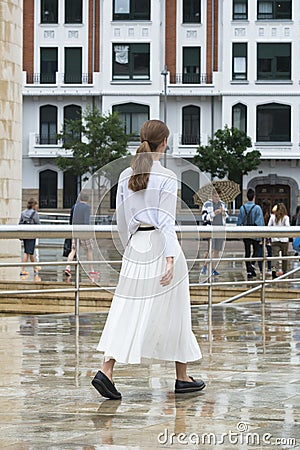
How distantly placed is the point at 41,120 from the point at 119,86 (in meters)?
5.08

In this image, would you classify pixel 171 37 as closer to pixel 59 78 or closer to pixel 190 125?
pixel 190 125

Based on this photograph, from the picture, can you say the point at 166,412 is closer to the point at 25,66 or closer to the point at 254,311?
the point at 254,311

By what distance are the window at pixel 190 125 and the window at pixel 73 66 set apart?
6605 millimetres

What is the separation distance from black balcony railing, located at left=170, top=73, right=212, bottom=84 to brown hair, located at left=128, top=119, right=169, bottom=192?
186 feet

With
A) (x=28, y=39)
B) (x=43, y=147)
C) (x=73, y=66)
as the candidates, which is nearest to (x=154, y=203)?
(x=43, y=147)

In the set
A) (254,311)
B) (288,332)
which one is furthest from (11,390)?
(254,311)

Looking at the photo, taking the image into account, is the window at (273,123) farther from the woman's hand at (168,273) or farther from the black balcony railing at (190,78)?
the woman's hand at (168,273)

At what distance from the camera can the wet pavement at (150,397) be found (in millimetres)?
6129

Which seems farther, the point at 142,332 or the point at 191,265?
the point at 191,265

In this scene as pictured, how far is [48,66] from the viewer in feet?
211

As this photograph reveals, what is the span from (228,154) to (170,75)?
268 inches

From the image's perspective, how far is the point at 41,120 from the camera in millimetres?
64562

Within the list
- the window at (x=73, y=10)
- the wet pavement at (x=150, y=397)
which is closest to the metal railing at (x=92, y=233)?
the wet pavement at (x=150, y=397)

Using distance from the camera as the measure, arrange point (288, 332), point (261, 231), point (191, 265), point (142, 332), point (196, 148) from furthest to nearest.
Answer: point (196, 148) < point (261, 231) < point (288, 332) < point (191, 265) < point (142, 332)
